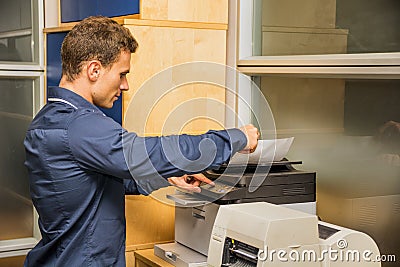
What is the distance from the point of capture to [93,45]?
2.14 m

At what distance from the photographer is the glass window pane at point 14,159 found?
3.54m

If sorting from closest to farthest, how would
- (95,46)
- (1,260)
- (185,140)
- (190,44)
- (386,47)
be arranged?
(185,140), (95,46), (386,47), (190,44), (1,260)

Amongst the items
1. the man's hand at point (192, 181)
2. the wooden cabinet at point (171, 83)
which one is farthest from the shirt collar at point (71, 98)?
the wooden cabinet at point (171, 83)

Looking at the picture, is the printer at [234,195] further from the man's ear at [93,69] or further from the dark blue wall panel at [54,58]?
the dark blue wall panel at [54,58]

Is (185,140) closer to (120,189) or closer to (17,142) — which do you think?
(120,189)

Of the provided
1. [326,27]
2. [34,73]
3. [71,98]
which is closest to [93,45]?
[71,98]

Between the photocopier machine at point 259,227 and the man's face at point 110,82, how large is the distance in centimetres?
54

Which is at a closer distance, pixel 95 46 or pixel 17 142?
pixel 95 46

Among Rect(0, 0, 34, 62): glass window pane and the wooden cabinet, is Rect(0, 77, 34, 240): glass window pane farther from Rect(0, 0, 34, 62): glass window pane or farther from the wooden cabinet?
the wooden cabinet

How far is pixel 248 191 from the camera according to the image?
2.42 metres

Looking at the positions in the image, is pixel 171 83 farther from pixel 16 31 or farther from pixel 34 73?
pixel 16 31

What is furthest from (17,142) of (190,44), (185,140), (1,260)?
(185,140)

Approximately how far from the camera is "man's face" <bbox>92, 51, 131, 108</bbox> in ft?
7.10

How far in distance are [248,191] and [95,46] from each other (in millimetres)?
773
